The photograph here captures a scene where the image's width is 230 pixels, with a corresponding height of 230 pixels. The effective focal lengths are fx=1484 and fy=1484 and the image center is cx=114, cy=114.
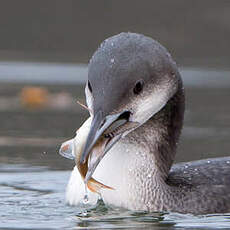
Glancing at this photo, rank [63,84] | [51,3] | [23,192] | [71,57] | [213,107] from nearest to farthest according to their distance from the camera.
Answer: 1. [23,192]
2. [213,107]
3. [63,84]
4. [71,57]
5. [51,3]

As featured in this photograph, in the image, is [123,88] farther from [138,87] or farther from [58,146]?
[58,146]

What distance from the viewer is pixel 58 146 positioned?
13734 millimetres

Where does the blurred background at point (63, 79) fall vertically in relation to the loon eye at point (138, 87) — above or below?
above

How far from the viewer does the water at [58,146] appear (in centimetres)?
1010

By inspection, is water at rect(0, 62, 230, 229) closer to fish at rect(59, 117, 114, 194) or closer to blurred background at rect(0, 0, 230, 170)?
blurred background at rect(0, 0, 230, 170)

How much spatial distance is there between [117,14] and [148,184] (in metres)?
11.4

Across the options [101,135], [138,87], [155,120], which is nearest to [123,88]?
[138,87]

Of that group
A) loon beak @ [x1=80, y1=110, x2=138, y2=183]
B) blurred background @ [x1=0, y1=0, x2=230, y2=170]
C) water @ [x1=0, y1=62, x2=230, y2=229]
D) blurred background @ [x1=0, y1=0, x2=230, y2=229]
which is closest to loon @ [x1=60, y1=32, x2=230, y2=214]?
loon beak @ [x1=80, y1=110, x2=138, y2=183]

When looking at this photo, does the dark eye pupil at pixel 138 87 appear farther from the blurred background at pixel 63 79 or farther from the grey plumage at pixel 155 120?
the blurred background at pixel 63 79

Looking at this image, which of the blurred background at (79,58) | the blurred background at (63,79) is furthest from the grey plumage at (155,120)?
the blurred background at (79,58)

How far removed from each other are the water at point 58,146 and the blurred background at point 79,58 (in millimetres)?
14

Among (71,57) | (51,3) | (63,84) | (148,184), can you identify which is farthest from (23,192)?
(51,3)

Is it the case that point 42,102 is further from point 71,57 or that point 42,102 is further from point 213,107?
point 71,57

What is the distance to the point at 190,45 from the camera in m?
21.1
